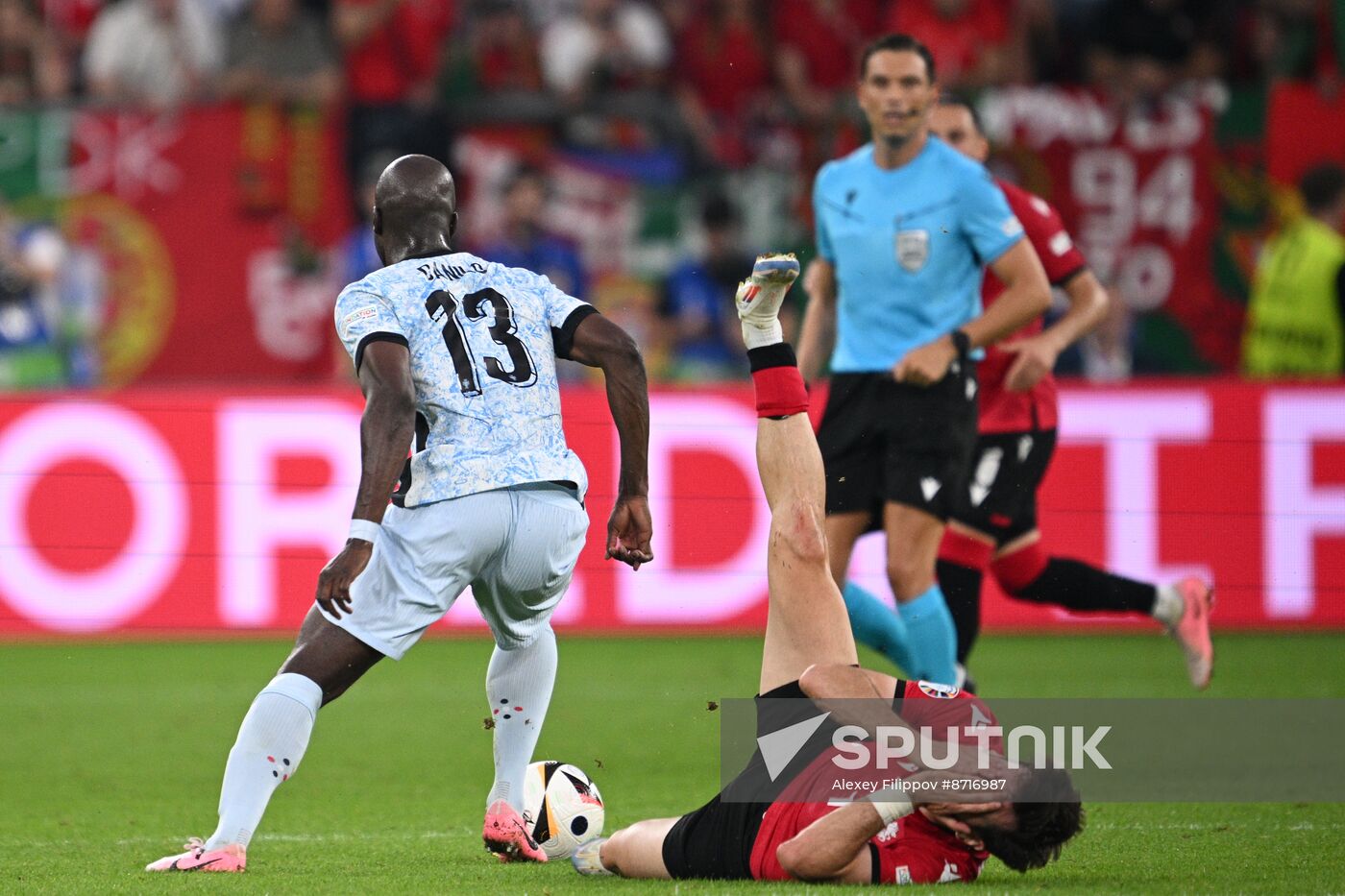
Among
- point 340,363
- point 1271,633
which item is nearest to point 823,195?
point 1271,633

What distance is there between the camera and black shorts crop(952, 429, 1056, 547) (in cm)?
746

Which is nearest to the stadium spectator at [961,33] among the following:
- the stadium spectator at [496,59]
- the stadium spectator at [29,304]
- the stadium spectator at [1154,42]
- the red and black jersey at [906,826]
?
the stadium spectator at [1154,42]

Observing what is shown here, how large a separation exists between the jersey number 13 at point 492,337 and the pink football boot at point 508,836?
117cm

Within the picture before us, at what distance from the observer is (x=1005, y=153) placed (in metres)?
13.0

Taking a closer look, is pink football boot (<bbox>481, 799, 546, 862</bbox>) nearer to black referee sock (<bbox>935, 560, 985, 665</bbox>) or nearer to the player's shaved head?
the player's shaved head

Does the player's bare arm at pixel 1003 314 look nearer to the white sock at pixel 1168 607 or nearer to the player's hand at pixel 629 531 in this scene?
the white sock at pixel 1168 607

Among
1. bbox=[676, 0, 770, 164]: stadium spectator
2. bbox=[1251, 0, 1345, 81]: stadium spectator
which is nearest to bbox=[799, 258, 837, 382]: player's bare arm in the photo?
bbox=[676, 0, 770, 164]: stadium spectator

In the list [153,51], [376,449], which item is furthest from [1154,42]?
[376,449]

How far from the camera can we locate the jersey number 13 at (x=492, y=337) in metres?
5.06

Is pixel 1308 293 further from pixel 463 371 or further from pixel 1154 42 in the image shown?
pixel 463 371

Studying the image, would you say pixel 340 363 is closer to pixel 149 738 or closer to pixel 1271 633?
pixel 149 738

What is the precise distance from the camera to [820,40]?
14.2m

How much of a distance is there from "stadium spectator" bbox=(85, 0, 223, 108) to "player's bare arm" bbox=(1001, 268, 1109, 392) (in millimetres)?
7408

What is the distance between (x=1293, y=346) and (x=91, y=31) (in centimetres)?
808
